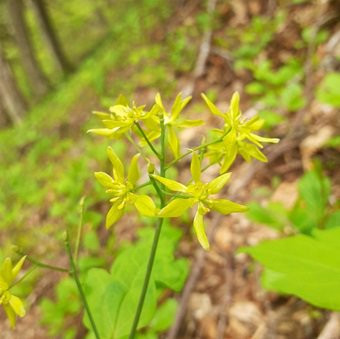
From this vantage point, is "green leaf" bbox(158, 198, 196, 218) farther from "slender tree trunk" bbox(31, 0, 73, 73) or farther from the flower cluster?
"slender tree trunk" bbox(31, 0, 73, 73)

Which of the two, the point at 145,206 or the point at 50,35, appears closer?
the point at 145,206

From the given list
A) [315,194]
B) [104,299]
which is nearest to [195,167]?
[104,299]

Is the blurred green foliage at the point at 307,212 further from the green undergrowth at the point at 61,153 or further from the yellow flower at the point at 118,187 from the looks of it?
the green undergrowth at the point at 61,153

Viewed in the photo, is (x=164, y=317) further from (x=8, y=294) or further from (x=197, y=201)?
(x=197, y=201)

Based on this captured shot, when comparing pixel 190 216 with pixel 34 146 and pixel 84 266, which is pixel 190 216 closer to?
pixel 84 266

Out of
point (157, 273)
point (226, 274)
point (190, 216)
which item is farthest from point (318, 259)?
point (190, 216)
